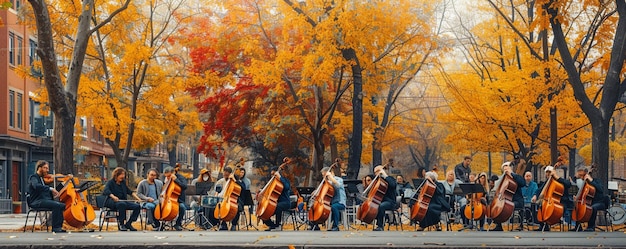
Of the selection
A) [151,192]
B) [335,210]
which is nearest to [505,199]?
[335,210]

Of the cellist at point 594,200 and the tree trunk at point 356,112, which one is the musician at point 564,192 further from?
the tree trunk at point 356,112

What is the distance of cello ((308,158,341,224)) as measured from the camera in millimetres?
23969

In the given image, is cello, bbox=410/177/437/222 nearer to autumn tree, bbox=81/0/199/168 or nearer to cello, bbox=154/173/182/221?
cello, bbox=154/173/182/221

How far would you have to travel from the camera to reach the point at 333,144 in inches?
1620

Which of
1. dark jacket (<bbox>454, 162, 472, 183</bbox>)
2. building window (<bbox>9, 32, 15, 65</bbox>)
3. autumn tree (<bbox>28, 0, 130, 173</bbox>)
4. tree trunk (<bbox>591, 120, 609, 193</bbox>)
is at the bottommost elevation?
dark jacket (<bbox>454, 162, 472, 183</bbox>)

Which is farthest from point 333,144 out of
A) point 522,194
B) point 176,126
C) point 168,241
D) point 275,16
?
point 168,241

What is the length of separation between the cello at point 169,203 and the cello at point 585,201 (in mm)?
8673

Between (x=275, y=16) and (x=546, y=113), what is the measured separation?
402 inches

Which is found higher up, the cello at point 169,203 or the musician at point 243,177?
the musician at point 243,177

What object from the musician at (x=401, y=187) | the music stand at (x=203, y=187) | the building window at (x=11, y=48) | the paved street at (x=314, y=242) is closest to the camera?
the paved street at (x=314, y=242)

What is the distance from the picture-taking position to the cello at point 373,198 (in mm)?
24000

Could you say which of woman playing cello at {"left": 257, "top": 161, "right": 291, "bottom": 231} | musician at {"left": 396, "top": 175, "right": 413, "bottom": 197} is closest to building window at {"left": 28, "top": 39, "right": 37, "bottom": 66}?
musician at {"left": 396, "top": 175, "right": 413, "bottom": 197}

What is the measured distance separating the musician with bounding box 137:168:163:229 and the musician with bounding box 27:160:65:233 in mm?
2623

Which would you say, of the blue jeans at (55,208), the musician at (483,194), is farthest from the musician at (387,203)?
the blue jeans at (55,208)
